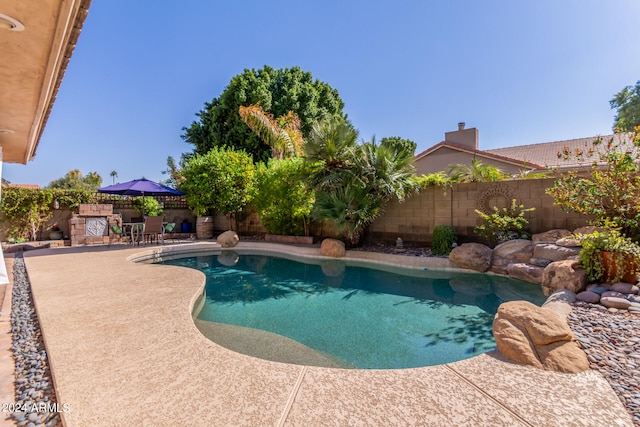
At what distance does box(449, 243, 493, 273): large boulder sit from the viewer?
6.52 m

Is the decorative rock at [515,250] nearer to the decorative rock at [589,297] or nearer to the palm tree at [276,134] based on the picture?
the decorative rock at [589,297]

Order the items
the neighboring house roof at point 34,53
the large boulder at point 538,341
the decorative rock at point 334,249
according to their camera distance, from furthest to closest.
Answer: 1. the decorative rock at point 334,249
2. the neighboring house roof at point 34,53
3. the large boulder at point 538,341

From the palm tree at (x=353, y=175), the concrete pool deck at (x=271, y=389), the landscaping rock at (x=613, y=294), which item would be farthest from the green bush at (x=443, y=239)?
the concrete pool deck at (x=271, y=389)

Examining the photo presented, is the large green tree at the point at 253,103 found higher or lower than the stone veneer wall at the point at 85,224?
higher

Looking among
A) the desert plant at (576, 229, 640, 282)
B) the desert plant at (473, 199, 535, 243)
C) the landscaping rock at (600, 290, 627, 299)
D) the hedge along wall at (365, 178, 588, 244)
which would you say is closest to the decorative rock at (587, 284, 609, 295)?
the landscaping rock at (600, 290, 627, 299)

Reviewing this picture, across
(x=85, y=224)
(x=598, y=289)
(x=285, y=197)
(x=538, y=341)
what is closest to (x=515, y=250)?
(x=598, y=289)

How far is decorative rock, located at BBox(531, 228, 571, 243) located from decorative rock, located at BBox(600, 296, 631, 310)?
3.07 metres

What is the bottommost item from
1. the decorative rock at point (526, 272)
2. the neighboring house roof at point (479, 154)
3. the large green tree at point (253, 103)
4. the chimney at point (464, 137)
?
the decorative rock at point (526, 272)

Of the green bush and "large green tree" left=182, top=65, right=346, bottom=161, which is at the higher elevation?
"large green tree" left=182, top=65, right=346, bottom=161

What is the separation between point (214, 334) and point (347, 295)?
262 cm

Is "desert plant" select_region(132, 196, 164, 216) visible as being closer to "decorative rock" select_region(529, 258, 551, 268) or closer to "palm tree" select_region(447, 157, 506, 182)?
"palm tree" select_region(447, 157, 506, 182)

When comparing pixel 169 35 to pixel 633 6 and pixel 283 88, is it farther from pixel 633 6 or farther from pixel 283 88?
pixel 633 6

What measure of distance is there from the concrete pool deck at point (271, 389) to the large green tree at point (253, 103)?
16.6 meters

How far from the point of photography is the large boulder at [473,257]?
6520 millimetres
